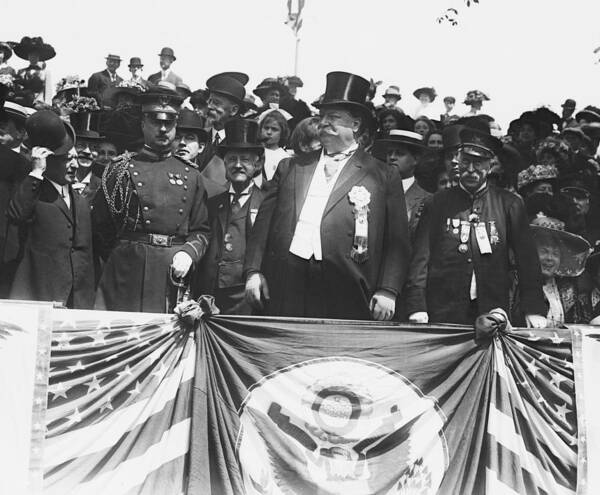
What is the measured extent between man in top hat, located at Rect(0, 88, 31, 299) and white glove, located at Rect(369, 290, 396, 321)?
2.74 metres

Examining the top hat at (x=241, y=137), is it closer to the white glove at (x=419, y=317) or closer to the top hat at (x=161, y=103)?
the top hat at (x=161, y=103)

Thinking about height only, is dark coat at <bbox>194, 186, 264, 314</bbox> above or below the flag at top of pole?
below

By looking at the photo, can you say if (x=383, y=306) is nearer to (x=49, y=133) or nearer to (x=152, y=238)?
(x=152, y=238)

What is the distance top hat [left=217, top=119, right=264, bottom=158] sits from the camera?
973 cm

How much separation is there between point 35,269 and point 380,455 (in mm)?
3079

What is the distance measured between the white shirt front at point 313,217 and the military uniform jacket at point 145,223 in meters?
0.85

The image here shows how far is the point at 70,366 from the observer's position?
6355 mm

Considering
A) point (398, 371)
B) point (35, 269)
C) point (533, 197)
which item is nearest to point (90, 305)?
point (35, 269)

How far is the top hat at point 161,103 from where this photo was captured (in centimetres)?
822

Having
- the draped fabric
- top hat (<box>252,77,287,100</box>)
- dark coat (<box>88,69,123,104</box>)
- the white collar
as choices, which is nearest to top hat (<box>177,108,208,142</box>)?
the white collar

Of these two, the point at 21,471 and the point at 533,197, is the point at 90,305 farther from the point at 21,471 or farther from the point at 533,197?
the point at 533,197

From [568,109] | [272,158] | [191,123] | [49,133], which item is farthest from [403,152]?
[568,109]

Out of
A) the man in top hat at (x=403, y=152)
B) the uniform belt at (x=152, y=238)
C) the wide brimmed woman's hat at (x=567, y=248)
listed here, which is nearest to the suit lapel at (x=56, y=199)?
the uniform belt at (x=152, y=238)

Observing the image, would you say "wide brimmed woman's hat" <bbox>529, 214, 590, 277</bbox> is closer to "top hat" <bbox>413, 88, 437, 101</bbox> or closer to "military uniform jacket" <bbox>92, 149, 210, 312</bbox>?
"military uniform jacket" <bbox>92, 149, 210, 312</bbox>
